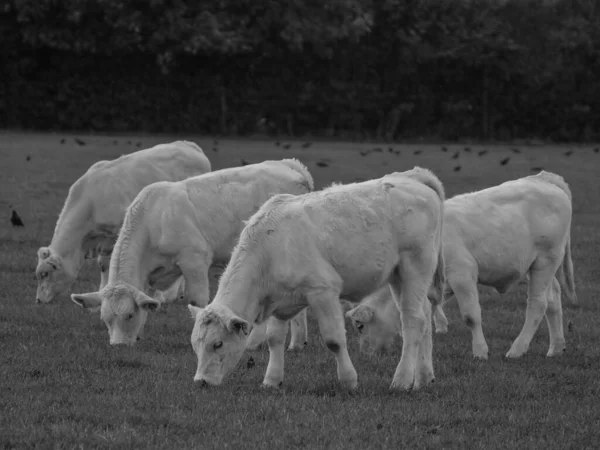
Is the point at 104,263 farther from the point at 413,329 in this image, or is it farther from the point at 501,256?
the point at 413,329

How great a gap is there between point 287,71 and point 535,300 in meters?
35.4

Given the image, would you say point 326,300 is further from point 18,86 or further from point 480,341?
point 18,86

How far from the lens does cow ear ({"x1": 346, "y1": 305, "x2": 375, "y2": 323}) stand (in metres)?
10.8

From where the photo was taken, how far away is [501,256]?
36.5 ft

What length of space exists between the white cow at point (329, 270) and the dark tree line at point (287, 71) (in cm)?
3457

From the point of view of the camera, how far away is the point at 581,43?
154ft

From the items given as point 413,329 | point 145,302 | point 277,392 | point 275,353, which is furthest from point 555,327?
point 145,302

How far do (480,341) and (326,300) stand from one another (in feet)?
8.35

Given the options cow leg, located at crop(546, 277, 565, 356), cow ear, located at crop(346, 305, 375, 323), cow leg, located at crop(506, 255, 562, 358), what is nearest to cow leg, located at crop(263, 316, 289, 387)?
cow ear, located at crop(346, 305, 375, 323)

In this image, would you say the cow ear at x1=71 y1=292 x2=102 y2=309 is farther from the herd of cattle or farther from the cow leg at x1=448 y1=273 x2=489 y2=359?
the cow leg at x1=448 y1=273 x2=489 y2=359

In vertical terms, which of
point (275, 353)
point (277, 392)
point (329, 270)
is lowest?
point (277, 392)

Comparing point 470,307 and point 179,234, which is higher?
point 179,234

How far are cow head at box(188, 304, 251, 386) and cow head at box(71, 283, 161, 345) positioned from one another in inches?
Answer: 88.0

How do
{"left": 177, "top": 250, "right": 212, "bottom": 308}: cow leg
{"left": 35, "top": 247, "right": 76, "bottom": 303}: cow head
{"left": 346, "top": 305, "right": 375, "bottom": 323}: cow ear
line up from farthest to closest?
1. {"left": 35, "top": 247, "right": 76, "bottom": 303}: cow head
2. {"left": 177, "top": 250, "right": 212, "bottom": 308}: cow leg
3. {"left": 346, "top": 305, "right": 375, "bottom": 323}: cow ear
